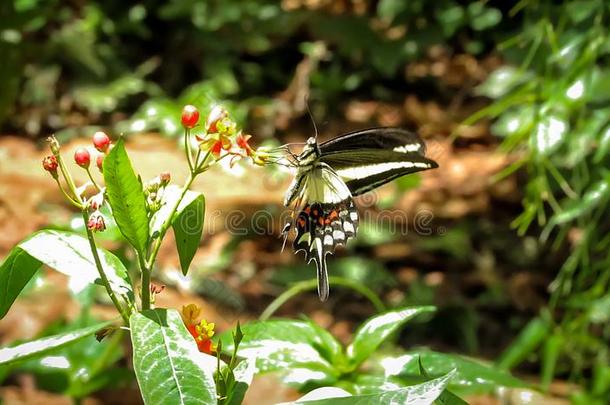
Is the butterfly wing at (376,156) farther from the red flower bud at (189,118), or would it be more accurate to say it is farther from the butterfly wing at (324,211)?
the red flower bud at (189,118)

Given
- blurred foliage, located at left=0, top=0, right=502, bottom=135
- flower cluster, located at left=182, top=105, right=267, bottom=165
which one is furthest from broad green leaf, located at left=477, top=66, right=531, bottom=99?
flower cluster, located at left=182, top=105, right=267, bottom=165

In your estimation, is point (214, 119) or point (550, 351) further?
point (550, 351)

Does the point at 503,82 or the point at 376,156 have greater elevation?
the point at 503,82

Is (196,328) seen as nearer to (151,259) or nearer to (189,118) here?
(151,259)

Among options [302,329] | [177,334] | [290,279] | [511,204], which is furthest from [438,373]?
[511,204]

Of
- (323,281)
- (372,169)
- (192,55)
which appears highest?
(192,55)

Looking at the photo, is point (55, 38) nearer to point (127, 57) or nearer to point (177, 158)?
point (127, 57)

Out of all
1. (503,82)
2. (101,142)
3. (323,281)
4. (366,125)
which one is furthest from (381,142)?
(366,125)
